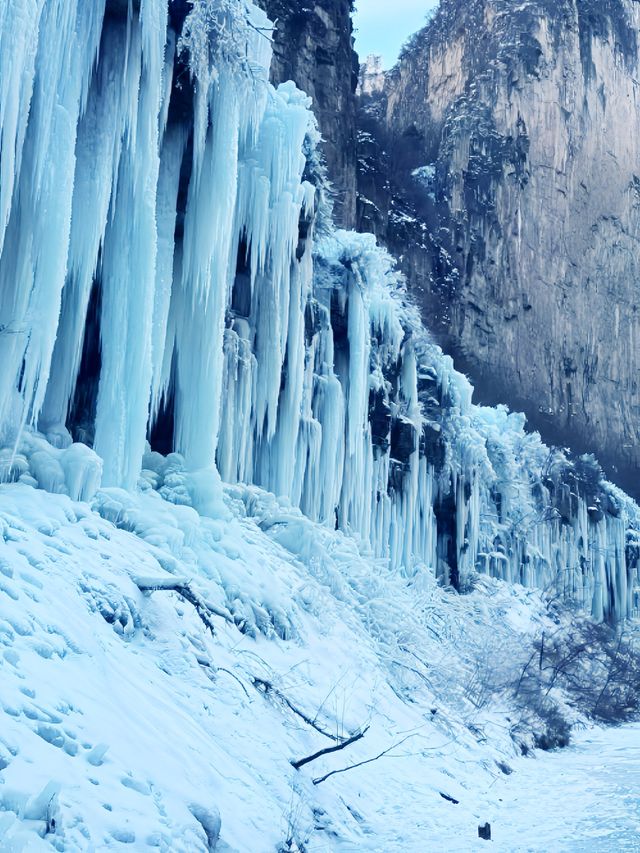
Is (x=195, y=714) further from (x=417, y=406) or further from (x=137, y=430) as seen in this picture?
(x=417, y=406)

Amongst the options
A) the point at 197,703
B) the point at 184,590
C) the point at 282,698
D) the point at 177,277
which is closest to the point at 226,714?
the point at 197,703

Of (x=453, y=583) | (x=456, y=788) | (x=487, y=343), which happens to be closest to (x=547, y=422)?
(x=487, y=343)

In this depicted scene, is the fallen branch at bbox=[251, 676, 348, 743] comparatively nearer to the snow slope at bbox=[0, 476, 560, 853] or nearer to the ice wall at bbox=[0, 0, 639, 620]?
the snow slope at bbox=[0, 476, 560, 853]

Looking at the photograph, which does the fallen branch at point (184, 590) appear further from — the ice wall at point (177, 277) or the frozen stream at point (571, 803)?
the frozen stream at point (571, 803)

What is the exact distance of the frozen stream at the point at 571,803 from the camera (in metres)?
6.14

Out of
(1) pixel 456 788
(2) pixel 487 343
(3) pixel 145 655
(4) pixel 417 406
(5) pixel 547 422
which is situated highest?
(2) pixel 487 343

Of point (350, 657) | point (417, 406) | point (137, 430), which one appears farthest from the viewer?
point (417, 406)

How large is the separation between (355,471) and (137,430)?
1021 centimetres

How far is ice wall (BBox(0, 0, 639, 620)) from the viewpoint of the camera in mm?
7613

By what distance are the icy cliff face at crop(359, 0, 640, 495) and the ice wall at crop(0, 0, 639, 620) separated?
33.9 metres

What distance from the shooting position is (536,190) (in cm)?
5831

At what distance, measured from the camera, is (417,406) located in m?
22.9

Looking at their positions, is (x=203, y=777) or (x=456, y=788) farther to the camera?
(x=456, y=788)

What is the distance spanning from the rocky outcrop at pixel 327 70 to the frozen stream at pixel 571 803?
90.6 ft
